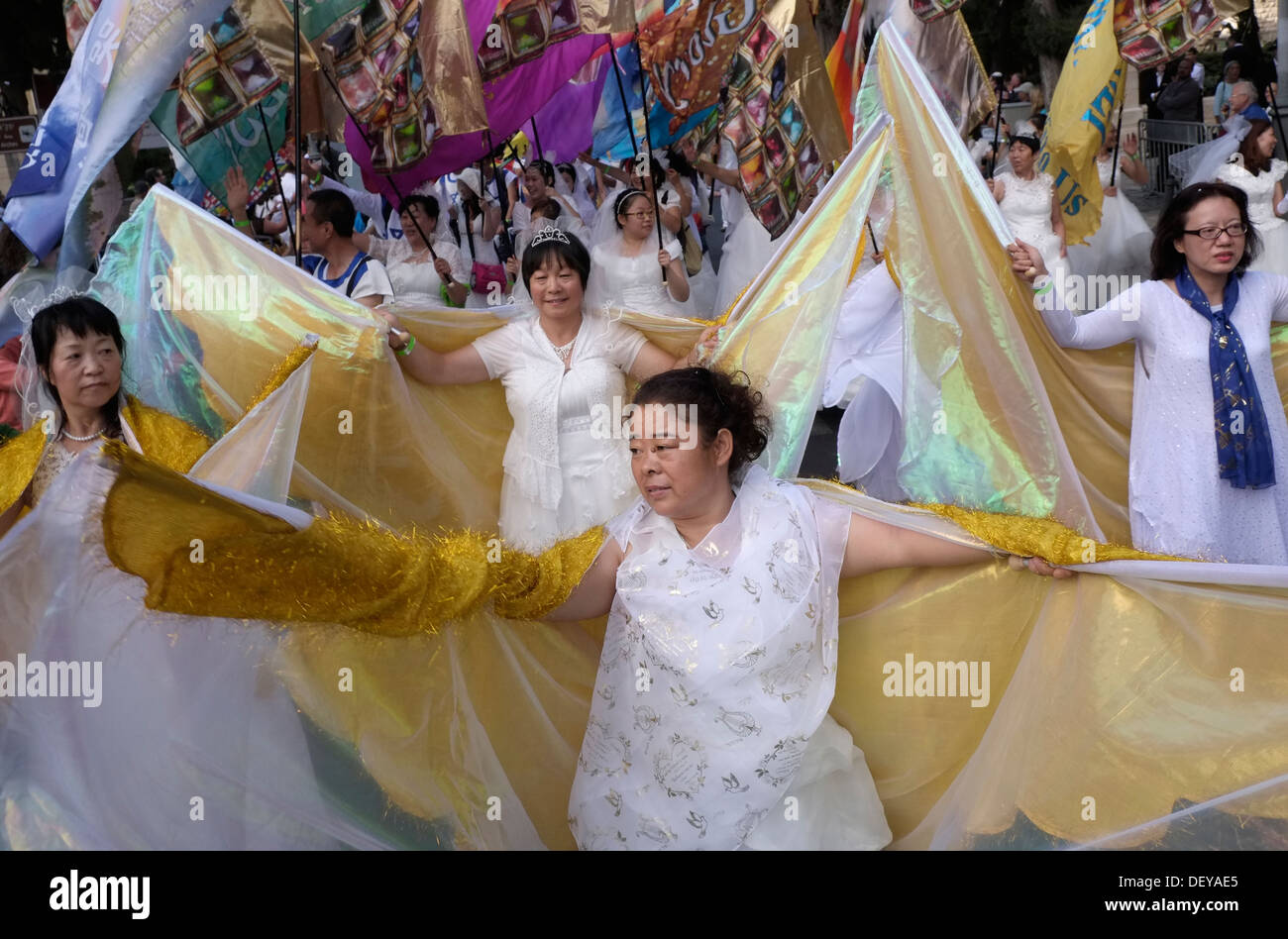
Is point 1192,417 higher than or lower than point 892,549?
higher

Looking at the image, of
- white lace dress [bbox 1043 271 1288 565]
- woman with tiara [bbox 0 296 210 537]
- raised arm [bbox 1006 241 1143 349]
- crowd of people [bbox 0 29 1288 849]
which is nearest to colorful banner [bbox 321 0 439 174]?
crowd of people [bbox 0 29 1288 849]

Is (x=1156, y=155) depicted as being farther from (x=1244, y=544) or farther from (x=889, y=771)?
(x=889, y=771)

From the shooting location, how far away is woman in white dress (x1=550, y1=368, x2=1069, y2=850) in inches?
108

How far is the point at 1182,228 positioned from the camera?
13.0ft

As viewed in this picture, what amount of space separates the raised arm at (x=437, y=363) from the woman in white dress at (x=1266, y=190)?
728 cm

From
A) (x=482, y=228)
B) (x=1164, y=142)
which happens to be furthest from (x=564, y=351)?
(x=1164, y=142)

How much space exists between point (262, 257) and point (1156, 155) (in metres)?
15.5

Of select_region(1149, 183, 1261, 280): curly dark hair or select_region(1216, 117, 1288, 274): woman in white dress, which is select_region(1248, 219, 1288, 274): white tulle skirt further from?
select_region(1149, 183, 1261, 280): curly dark hair

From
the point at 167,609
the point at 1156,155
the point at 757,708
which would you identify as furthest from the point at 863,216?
the point at 1156,155

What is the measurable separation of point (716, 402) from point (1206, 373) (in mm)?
1895

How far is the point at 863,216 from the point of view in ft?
13.1

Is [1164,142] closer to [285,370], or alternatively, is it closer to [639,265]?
[639,265]

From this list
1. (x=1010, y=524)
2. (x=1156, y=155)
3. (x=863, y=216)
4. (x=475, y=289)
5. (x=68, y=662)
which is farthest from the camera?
(x=1156, y=155)

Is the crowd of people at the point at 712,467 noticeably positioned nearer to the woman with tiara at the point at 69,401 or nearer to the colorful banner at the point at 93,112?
the woman with tiara at the point at 69,401
